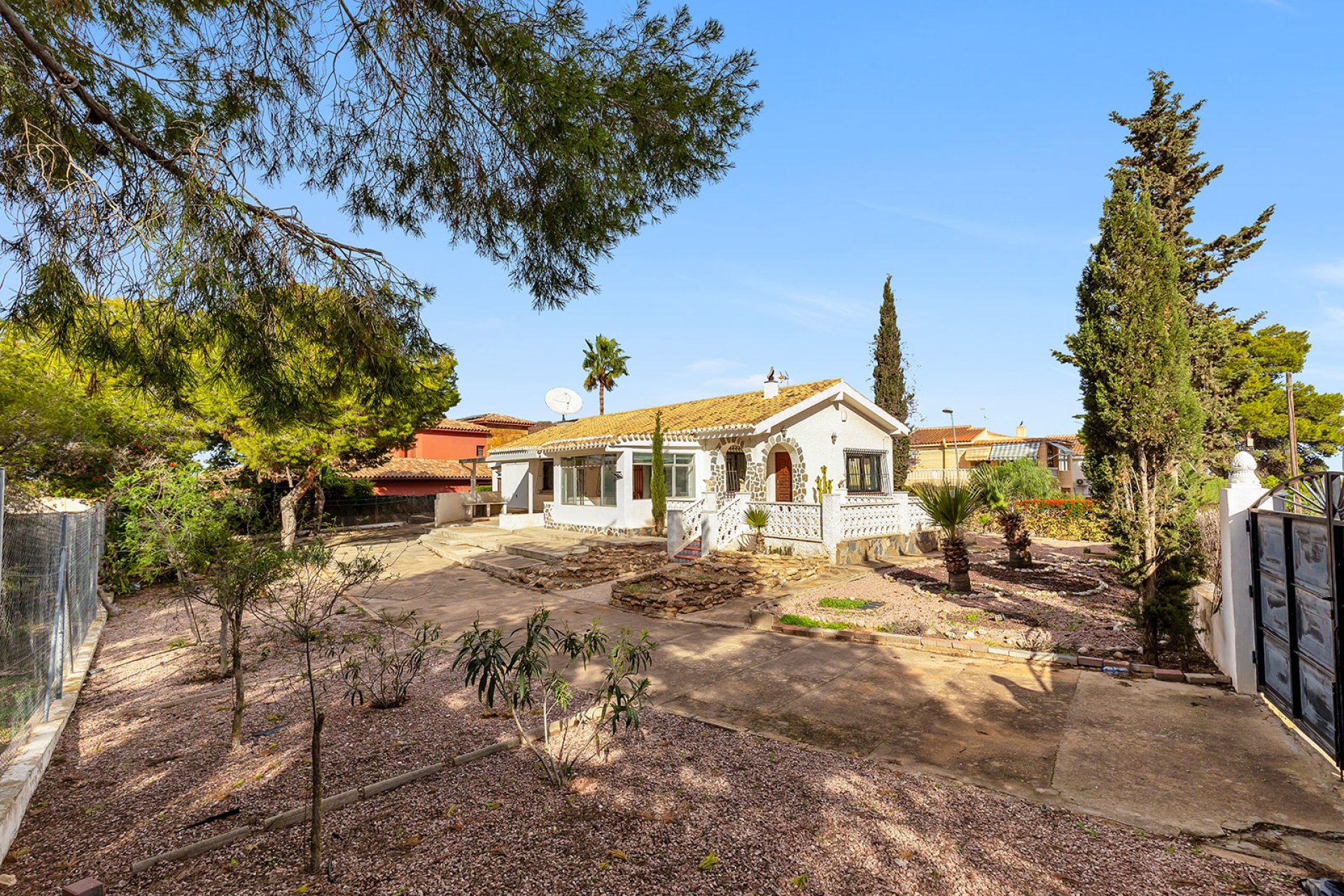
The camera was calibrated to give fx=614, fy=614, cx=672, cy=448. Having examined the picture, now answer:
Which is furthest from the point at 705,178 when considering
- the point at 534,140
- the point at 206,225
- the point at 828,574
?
the point at 828,574

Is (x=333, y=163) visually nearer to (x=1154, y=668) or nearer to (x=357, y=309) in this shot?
(x=357, y=309)

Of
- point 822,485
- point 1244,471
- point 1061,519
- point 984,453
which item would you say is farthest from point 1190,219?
point 984,453

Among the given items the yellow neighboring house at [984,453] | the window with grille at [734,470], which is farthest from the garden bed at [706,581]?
the yellow neighboring house at [984,453]

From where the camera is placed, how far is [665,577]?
Result: 13047 mm

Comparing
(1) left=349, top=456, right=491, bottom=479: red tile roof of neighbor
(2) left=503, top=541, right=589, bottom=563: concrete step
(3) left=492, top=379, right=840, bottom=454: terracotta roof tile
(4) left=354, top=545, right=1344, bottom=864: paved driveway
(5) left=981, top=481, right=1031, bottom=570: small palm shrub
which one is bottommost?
(4) left=354, top=545, right=1344, bottom=864: paved driveway

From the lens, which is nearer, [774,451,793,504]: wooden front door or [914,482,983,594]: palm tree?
[914,482,983,594]: palm tree

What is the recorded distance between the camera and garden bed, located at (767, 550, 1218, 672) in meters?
8.20

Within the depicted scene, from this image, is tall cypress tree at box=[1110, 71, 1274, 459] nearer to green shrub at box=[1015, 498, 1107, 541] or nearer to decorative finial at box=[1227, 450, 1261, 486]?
green shrub at box=[1015, 498, 1107, 541]

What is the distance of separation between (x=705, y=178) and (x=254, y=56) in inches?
156

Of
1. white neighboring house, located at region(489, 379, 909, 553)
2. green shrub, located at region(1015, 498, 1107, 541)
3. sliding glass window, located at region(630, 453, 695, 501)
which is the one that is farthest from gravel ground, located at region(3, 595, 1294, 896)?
green shrub, located at region(1015, 498, 1107, 541)

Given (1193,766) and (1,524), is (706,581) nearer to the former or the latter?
(1193,766)

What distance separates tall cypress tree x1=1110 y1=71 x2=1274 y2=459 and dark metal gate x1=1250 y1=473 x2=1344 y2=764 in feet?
45.8

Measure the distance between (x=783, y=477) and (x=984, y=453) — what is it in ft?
125

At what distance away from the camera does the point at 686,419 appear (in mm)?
23359
